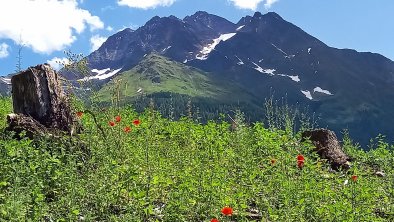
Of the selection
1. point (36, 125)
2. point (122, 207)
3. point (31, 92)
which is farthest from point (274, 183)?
point (31, 92)

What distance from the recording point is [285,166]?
10859 mm

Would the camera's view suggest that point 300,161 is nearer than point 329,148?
Yes

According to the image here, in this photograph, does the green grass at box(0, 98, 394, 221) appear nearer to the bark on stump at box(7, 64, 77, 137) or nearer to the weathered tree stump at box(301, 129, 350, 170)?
the bark on stump at box(7, 64, 77, 137)

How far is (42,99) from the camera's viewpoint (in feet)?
41.7

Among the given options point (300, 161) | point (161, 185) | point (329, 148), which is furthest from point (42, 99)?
point (329, 148)

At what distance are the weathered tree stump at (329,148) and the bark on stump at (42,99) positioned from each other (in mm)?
7721

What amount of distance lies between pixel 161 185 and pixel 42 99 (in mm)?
5193

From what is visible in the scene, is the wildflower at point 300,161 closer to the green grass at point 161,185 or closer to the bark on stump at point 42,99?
the green grass at point 161,185

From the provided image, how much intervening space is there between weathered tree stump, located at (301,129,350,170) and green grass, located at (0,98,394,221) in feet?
8.27

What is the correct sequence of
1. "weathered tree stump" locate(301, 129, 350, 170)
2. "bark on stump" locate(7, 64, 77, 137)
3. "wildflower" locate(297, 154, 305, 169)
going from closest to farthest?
"wildflower" locate(297, 154, 305, 169), "bark on stump" locate(7, 64, 77, 137), "weathered tree stump" locate(301, 129, 350, 170)

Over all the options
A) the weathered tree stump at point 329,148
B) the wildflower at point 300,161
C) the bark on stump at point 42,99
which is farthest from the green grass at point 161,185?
the weathered tree stump at point 329,148

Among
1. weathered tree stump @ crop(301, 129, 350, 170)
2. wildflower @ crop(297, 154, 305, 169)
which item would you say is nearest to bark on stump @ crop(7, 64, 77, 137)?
wildflower @ crop(297, 154, 305, 169)

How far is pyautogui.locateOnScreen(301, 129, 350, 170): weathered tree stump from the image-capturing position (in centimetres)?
1526

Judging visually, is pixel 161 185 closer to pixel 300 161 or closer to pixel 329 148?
pixel 300 161
